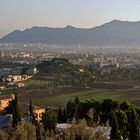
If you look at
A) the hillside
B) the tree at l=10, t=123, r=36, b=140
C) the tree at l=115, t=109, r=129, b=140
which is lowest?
the hillside

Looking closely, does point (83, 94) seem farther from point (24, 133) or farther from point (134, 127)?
point (24, 133)

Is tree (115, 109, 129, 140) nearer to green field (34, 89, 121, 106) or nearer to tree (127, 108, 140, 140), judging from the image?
tree (127, 108, 140, 140)

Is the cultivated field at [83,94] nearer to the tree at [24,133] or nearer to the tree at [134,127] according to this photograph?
the tree at [134,127]

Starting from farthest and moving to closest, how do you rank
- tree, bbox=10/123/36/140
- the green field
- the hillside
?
the hillside
the green field
tree, bbox=10/123/36/140

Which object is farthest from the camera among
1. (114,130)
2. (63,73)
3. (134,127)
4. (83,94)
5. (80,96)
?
(63,73)

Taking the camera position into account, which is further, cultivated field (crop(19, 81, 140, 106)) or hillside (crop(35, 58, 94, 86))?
hillside (crop(35, 58, 94, 86))

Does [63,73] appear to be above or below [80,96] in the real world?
below

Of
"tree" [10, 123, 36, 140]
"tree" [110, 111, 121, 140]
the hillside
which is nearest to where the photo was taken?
"tree" [10, 123, 36, 140]

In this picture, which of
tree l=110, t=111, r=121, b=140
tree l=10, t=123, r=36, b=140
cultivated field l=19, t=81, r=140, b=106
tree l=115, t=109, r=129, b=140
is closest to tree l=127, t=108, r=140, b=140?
tree l=115, t=109, r=129, b=140

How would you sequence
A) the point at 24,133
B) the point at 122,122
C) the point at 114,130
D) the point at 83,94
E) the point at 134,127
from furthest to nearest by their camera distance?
the point at 83,94 < the point at 122,122 < the point at 134,127 < the point at 114,130 < the point at 24,133

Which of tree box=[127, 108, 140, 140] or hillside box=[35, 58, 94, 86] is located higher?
tree box=[127, 108, 140, 140]

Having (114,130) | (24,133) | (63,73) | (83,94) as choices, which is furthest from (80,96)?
(24,133)

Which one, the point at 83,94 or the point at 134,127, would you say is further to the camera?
the point at 83,94

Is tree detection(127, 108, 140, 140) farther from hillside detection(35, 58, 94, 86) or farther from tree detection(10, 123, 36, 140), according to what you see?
hillside detection(35, 58, 94, 86)
